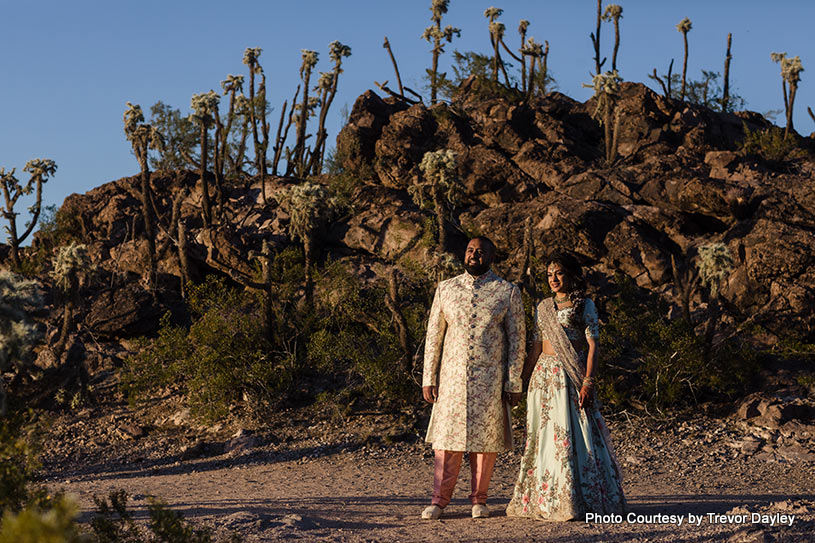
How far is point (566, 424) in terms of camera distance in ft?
17.8

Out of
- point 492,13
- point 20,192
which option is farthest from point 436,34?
point 20,192

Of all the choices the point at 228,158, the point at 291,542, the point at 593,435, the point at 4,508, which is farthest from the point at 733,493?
the point at 228,158

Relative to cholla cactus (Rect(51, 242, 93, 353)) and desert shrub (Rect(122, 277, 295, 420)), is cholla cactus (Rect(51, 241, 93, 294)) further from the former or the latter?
desert shrub (Rect(122, 277, 295, 420))

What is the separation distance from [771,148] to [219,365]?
16882 mm

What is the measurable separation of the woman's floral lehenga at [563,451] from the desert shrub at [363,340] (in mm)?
6593

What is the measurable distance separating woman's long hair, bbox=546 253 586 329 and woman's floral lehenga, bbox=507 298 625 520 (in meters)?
0.03

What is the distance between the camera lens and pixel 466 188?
21078 millimetres

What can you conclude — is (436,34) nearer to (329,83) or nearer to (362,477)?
(329,83)

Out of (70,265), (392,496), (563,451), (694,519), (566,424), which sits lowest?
(392,496)

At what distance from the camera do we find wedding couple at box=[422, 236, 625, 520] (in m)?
5.42

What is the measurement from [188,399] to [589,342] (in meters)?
9.57

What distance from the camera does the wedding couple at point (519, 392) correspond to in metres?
5.42

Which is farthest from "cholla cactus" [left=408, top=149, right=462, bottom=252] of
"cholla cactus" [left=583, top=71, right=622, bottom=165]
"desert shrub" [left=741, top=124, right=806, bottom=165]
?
"desert shrub" [left=741, top=124, right=806, bottom=165]

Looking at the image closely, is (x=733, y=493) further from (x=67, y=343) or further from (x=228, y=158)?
(x=228, y=158)
